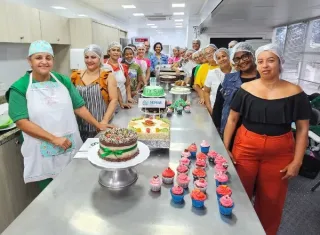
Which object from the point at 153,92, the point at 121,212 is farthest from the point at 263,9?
the point at 121,212

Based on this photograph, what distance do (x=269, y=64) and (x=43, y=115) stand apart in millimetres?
1392

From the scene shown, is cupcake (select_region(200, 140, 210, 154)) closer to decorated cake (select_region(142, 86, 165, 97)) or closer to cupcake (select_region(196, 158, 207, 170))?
cupcake (select_region(196, 158, 207, 170))

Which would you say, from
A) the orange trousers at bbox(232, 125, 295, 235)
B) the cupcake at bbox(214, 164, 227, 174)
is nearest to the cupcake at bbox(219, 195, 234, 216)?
the cupcake at bbox(214, 164, 227, 174)

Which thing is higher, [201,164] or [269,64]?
[269,64]

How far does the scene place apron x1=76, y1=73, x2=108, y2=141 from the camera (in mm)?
1916

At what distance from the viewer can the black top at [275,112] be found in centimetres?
136

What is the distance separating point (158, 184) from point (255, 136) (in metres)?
0.72

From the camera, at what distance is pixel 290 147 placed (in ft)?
4.67

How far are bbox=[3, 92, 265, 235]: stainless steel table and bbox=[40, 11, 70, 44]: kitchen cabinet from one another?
3.05 m

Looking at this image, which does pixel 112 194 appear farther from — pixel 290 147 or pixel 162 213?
pixel 290 147

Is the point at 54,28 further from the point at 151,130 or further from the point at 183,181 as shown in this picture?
the point at 183,181

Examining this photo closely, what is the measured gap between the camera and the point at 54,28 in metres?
3.82

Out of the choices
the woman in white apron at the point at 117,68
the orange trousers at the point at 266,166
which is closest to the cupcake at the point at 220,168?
the orange trousers at the point at 266,166

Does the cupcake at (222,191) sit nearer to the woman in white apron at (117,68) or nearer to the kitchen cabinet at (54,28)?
the woman in white apron at (117,68)
